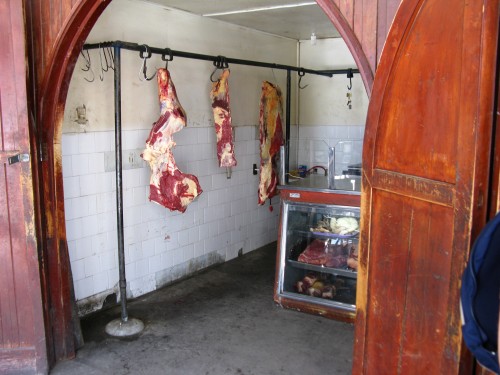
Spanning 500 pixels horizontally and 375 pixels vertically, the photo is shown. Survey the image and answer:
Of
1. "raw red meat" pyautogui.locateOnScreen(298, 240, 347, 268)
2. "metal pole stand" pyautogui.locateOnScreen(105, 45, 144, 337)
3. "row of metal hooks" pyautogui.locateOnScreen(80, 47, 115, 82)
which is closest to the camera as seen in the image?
"metal pole stand" pyautogui.locateOnScreen(105, 45, 144, 337)

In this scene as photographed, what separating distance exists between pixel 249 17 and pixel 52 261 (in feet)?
9.97

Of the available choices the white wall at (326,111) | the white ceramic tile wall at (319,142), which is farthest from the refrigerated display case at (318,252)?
the white ceramic tile wall at (319,142)

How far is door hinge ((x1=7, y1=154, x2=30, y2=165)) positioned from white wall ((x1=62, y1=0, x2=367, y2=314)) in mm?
840

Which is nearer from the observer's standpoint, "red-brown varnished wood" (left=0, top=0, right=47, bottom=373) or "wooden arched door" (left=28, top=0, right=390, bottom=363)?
"red-brown varnished wood" (left=0, top=0, right=47, bottom=373)

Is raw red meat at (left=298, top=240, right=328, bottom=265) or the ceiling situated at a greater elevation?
the ceiling

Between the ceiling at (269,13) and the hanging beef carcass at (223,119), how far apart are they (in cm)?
59

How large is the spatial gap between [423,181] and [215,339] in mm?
2437

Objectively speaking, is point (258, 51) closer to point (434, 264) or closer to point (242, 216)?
point (242, 216)

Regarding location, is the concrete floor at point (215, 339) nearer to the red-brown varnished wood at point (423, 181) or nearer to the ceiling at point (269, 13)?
the red-brown varnished wood at point (423, 181)

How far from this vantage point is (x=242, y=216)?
5.69 m

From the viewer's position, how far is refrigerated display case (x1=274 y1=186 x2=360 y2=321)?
3949mm

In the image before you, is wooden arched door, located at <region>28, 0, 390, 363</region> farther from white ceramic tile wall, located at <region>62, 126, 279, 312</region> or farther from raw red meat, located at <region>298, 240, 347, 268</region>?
raw red meat, located at <region>298, 240, 347, 268</region>

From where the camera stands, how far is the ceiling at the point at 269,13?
4.25 metres

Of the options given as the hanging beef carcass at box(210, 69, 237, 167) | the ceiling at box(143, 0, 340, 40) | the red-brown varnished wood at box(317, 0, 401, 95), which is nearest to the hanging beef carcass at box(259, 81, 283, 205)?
the hanging beef carcass at box(210, 69, 237, 167)
